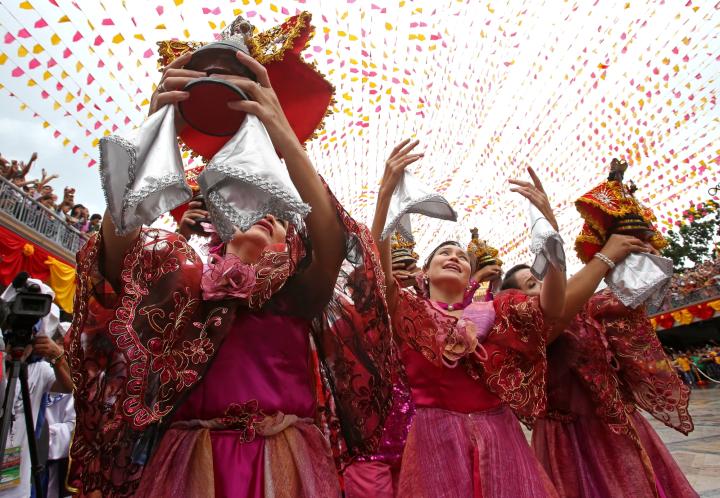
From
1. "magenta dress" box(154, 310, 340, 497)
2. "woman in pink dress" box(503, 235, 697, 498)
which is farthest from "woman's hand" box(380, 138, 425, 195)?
"woman in pink dress" box(503, 235, 697, 498)

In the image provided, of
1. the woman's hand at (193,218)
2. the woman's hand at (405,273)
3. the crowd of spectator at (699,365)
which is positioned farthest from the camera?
the crowd of spectator at (699,365)

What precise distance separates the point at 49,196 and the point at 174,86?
12.8 m

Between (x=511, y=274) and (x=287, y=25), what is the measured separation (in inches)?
88.5

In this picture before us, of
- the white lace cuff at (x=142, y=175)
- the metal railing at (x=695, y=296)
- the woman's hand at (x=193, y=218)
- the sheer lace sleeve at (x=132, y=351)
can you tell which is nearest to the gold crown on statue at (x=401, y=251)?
the woman's hand at (x=193, y=218)

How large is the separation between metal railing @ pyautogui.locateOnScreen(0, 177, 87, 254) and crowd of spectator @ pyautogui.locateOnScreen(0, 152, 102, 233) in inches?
4.6

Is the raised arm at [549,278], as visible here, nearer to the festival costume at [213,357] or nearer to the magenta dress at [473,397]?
the magenta dress at [473,397]

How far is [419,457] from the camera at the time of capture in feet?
6.31

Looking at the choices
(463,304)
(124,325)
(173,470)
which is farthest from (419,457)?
(124,325)

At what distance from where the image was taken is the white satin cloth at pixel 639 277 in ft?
7.81

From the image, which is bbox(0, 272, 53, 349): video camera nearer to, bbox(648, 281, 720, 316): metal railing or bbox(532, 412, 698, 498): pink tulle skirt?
bbox(532, 412, 698, 498): pink tulle skirt

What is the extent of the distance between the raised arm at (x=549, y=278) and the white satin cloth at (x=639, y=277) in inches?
18.2

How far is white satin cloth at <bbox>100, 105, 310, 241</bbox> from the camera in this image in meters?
0.93

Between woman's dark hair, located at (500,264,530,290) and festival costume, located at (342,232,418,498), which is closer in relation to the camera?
festival costume, located at (342,232,418,498)

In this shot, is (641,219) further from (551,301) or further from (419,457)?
(419,457)
